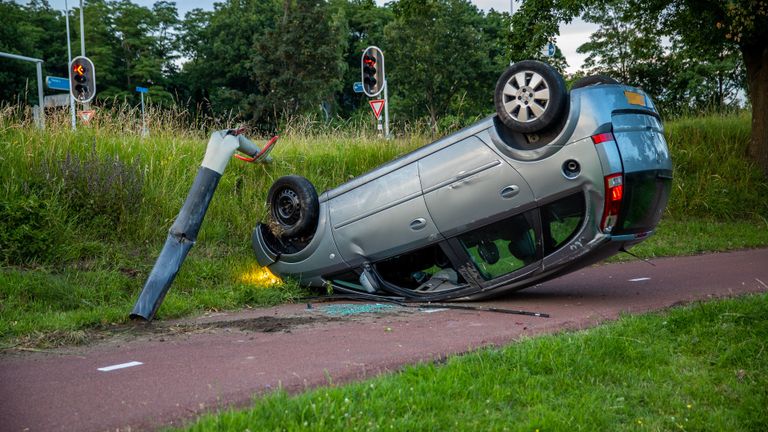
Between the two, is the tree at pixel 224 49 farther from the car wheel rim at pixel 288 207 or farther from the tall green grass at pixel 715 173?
the car wheel rim at pixel 288 207

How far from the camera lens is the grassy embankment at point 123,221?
784cm

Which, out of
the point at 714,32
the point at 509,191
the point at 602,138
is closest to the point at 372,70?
the point at 714,32

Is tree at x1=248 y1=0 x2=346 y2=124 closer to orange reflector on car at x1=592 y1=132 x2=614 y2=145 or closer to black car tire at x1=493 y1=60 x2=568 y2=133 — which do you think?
black car tire at x1=493 y1=60 x2=568 y2=133

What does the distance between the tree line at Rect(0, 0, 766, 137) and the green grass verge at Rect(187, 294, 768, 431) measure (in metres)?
9.66

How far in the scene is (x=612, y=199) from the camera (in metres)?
7.04

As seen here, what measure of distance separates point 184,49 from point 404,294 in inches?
2272

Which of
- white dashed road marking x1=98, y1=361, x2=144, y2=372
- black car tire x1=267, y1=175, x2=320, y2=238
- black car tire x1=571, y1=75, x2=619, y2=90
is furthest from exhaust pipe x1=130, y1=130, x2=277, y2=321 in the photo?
black car tire x1=571, y1=75, x2=619, y2=90

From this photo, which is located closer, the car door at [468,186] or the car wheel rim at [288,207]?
the car door at [468,186]

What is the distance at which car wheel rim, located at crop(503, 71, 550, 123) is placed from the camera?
729 centimetres

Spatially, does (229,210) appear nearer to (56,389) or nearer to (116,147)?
(116,147)

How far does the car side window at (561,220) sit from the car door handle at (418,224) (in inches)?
48.0

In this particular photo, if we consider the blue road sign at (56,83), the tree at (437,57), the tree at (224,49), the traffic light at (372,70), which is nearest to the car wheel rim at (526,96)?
the traffic light at (372,70)

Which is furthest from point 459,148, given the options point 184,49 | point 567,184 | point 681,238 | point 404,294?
point 184,49

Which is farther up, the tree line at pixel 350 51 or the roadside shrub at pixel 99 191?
the tree line at pixel 350 51
